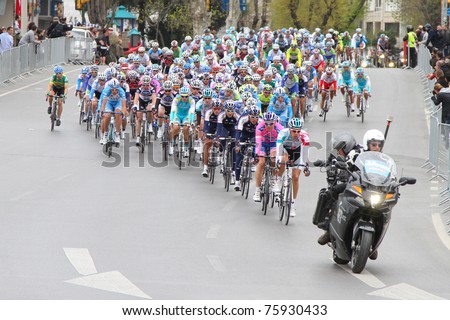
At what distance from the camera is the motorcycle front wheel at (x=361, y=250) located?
1422 centimetres

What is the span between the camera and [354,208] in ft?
47.2

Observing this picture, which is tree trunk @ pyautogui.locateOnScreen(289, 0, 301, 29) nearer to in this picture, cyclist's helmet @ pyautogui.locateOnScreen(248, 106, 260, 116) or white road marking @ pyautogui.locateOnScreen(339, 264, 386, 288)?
cyclist's helmet @ pyautogui.locateOnScreen(248, 106, 260, 116)


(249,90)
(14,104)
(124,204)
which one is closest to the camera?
(124,204)

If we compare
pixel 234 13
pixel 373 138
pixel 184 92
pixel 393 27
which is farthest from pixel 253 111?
pixel 393 27

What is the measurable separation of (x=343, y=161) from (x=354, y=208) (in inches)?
29.4

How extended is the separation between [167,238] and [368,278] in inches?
154

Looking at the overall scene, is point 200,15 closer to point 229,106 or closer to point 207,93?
point 207,93

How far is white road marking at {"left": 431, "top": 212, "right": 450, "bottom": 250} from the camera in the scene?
725 inches

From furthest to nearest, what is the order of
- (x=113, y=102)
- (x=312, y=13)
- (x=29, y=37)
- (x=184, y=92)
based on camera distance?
(x=312, y=13)
(x=29, y=37)
(x=113, y=102)
(x=184, y=92)

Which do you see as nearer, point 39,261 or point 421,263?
point 39,261

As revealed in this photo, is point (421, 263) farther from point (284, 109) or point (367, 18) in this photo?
point (367, 18)

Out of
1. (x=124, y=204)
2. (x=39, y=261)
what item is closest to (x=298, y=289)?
(x=39, y=261)

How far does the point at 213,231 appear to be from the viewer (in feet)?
Answer: 60.8

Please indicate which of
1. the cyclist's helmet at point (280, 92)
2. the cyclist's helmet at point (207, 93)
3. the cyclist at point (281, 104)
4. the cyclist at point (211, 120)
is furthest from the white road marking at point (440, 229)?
the cyclist's helmet at point (280, 92)
